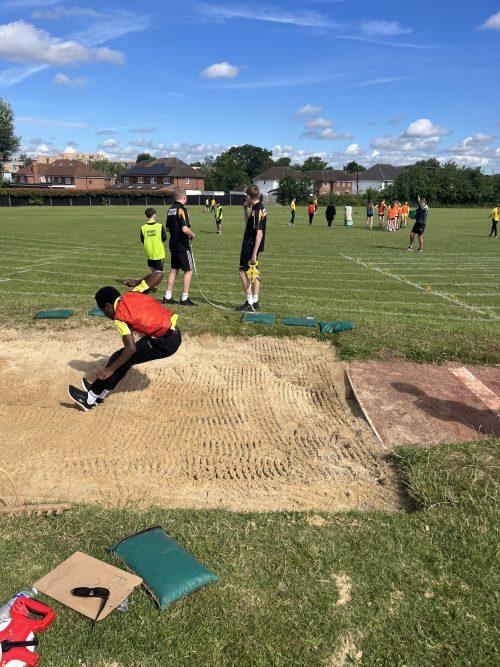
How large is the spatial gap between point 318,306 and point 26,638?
30.1 feet

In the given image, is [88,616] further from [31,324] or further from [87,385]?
[31,324]

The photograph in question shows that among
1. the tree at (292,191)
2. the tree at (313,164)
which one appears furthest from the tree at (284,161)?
the tree at (292,191)

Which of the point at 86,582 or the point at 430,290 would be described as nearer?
the point at 86,582

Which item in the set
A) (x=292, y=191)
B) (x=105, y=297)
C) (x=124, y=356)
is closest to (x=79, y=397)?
(x=124, y=356)

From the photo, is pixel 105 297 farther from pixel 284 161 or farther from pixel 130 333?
pixel 284 161

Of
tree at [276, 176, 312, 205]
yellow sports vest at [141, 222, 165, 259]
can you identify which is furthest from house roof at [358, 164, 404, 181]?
yellow sports vest at [141, 222, 165, 259]

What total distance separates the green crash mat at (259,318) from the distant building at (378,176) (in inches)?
4780

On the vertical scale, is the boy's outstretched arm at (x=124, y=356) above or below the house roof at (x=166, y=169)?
below

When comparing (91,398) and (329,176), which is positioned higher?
(329,176)

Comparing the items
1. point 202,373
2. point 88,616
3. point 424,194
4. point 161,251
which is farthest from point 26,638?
point 424,194

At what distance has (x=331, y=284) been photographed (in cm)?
1434

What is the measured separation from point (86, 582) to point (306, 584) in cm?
155

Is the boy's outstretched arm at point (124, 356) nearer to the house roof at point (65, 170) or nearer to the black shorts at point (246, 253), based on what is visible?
the black shorts at point (246, 253)

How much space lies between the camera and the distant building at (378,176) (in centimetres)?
12294
